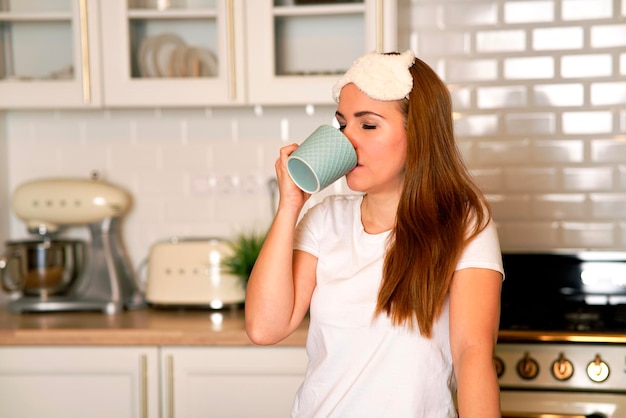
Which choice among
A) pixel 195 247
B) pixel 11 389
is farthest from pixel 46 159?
pixel 11 389

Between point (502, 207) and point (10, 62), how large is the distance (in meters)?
1.85

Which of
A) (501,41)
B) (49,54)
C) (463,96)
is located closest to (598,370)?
(463,96)

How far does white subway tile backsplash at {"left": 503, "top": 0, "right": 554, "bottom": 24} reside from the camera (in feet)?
10.1

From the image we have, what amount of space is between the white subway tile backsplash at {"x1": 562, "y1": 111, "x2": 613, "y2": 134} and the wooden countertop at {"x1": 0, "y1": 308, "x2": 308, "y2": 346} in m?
1.18

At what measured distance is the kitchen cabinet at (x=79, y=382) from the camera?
267cm

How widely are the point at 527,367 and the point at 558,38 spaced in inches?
48.7

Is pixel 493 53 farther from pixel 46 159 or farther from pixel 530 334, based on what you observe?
pixel 46 159

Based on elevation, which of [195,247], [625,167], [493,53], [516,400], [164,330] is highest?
[493,53]

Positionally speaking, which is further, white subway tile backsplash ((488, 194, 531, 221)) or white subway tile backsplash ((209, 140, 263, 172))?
white subway tile backsplash ((209, 140, 263, 172))

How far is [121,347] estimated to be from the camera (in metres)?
2.67

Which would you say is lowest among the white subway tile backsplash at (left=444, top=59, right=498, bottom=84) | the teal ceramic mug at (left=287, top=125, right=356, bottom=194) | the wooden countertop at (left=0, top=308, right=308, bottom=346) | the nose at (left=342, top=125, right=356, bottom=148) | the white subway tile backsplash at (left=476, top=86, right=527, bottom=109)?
the wooden countertop at (left=0, top=308, right=308, bottom=346)

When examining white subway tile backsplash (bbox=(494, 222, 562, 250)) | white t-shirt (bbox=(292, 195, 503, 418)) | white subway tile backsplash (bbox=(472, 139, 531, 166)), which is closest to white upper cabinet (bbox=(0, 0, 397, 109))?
white subway tile backsplash (bbox=(472, 139, 531, 166))

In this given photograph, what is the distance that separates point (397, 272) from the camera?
1.67 m

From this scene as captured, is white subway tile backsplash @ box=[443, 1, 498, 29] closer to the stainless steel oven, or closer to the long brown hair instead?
the stainless steel oven
